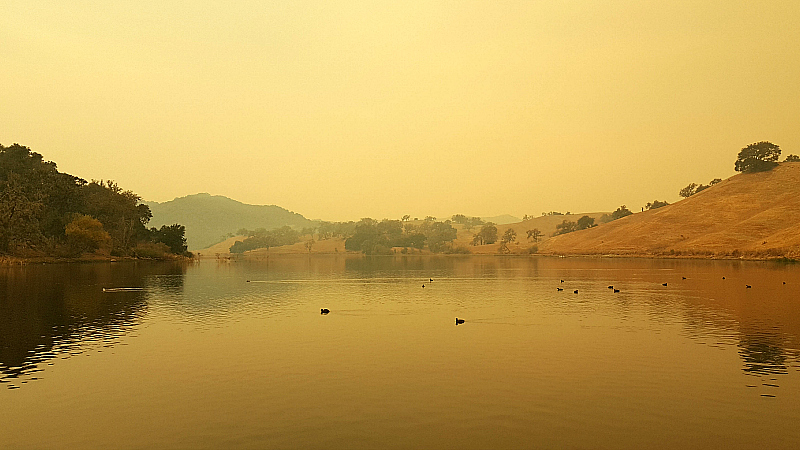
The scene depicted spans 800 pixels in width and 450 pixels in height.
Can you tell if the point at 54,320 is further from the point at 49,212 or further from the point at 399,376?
the point at 49,212

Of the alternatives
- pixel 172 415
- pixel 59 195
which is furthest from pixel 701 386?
pixel 59 195

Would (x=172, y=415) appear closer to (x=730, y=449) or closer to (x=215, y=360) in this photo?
(x=215, y=360)

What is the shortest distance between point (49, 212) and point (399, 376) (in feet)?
598

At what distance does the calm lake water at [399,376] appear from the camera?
72.1 ft

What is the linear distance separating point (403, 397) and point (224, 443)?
9.32 m

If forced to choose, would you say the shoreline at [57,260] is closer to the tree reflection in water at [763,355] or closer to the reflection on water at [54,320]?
the reflection on water at [54,320]

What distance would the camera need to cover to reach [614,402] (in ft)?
86.3

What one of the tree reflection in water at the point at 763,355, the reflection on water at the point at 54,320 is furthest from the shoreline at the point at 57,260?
the tree reflection in water at the point at 763,355

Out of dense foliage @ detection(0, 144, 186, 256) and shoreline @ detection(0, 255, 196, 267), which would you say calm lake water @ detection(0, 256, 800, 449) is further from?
dense foliage @ detection(0, 144, 186, 256)

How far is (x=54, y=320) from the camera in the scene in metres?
52.0

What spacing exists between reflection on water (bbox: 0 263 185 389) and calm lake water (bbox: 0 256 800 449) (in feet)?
0.95

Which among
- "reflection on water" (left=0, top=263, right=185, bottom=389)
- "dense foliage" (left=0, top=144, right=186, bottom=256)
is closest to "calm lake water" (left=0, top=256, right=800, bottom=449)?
"reflection on water" (left=0, top=263, right=185, bottom=389)

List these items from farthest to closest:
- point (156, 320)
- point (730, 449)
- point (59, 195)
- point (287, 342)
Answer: point (59, 195) < point (156, 320) < point (287, 342) < point (730, 449)

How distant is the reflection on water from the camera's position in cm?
3559
